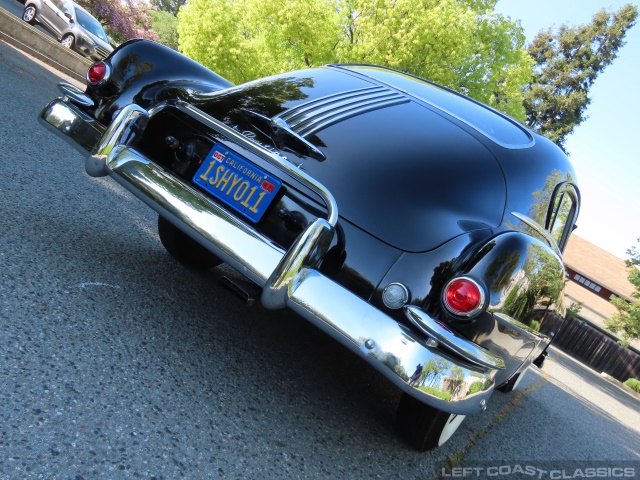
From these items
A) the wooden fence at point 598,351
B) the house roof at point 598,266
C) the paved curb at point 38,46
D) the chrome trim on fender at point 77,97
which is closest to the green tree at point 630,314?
the wooden fence at point 598,351

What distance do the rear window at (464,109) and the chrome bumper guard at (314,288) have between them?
110 centimetres

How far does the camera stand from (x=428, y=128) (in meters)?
2.63

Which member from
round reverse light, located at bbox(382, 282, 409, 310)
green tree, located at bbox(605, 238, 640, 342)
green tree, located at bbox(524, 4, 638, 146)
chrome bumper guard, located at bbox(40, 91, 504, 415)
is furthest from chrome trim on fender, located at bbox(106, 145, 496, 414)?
green tree, located at bbox(524, 4, 638, 146)

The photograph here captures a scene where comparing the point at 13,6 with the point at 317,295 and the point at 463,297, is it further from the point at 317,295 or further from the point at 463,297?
the point at 463,297

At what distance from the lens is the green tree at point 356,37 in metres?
16.0

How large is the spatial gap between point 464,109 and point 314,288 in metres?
1.60

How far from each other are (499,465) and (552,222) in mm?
1417

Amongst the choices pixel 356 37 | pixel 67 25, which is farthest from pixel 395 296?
pixel 67 25

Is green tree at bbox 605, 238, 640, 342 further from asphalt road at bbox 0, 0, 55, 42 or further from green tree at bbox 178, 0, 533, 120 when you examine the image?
asphalt road at bbox 0, 0, 55, 42

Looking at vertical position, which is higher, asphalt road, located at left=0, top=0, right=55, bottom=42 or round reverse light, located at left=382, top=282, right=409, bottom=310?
round reverse light, located at left=382, top=282, right=409, bottom=310

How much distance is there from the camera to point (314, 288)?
203 centimetres

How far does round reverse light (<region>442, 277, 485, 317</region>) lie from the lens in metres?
2.00

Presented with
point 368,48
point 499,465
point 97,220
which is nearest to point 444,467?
point 499,465

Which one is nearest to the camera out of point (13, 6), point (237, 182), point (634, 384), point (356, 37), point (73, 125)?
point (237, 182)
